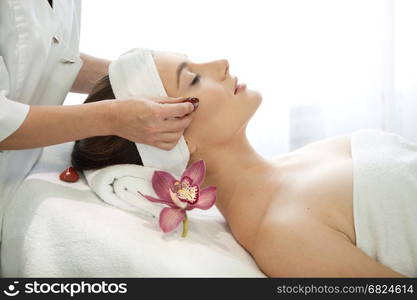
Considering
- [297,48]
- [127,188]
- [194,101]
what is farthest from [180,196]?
[297,48]

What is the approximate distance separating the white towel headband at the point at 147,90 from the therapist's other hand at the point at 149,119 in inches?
4.1

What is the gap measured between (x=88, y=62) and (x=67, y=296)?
3.08ft

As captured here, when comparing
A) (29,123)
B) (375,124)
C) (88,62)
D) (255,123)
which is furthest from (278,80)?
(29,123)

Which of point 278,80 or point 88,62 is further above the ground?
point 88,62

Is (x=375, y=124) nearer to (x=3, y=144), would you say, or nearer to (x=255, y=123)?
(x=255, y=123)

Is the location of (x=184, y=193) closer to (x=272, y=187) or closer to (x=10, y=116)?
(x=272, y=187)

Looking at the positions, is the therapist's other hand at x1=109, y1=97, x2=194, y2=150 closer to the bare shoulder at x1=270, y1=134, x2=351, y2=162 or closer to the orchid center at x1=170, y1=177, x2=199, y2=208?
the orchid center at x1=170, y1=177, x2=199, y2=208

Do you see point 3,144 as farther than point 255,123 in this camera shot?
No

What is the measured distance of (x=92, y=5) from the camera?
247 cm

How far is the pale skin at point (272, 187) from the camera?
3.69 ft

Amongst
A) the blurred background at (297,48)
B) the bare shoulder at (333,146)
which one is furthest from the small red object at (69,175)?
the blurred background at (297,48)

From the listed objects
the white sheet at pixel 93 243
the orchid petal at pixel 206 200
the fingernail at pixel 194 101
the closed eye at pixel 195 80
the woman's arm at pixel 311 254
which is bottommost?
the woman's arm at pixel 311 254

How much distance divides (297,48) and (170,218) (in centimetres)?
171

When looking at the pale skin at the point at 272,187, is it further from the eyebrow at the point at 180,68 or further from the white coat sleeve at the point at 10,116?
the white coat sleeve at the point at 10,116
